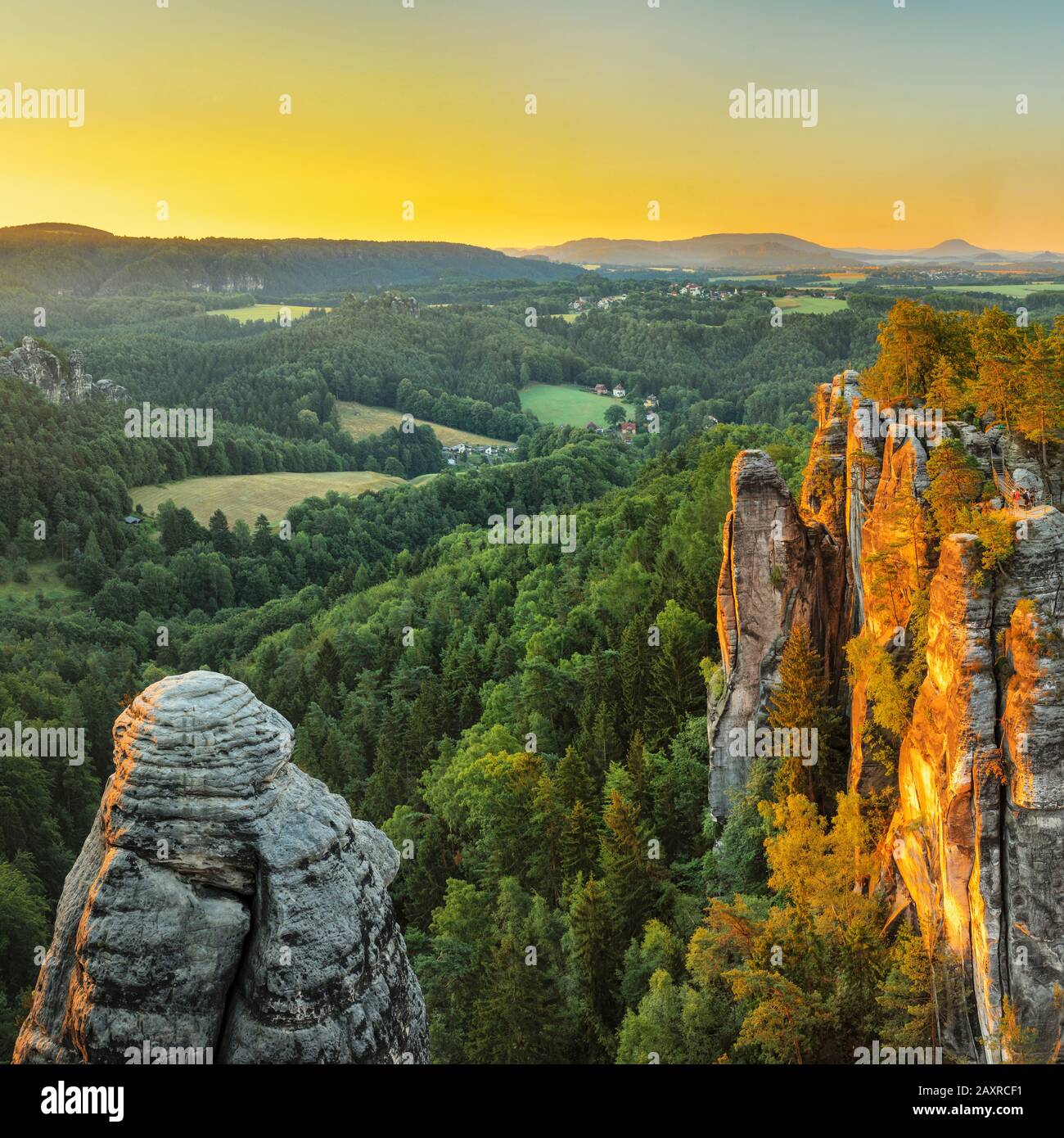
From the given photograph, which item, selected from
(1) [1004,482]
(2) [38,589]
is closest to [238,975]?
(1) [1004,482]

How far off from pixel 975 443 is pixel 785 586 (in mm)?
9002

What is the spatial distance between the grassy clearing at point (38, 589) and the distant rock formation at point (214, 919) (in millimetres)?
134304

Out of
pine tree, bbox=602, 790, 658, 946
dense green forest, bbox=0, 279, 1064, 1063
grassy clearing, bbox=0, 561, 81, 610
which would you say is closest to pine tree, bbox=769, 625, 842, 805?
dense green forest, bbox=0, 279, 1064, 1063

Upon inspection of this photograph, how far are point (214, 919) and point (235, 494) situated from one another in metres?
184

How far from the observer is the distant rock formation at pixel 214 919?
1086 centimetres

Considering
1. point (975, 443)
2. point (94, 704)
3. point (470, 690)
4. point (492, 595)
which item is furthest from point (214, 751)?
point (94, 704)

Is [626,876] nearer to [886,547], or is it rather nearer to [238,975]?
[886,547]

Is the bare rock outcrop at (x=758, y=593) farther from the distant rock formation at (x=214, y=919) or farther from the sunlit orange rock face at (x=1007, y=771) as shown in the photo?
the distant rock formation at (x=214, y=919)

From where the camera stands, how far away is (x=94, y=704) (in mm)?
86812

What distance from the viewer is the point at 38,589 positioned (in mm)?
141125

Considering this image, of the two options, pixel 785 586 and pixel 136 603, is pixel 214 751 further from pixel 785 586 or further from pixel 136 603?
pixel 136 603

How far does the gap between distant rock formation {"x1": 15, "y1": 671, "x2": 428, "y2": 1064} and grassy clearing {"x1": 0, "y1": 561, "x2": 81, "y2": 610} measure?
441ft

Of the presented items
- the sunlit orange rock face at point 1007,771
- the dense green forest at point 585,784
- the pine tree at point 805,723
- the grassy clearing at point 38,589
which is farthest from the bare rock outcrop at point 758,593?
the grassy clearing at point 38,589
